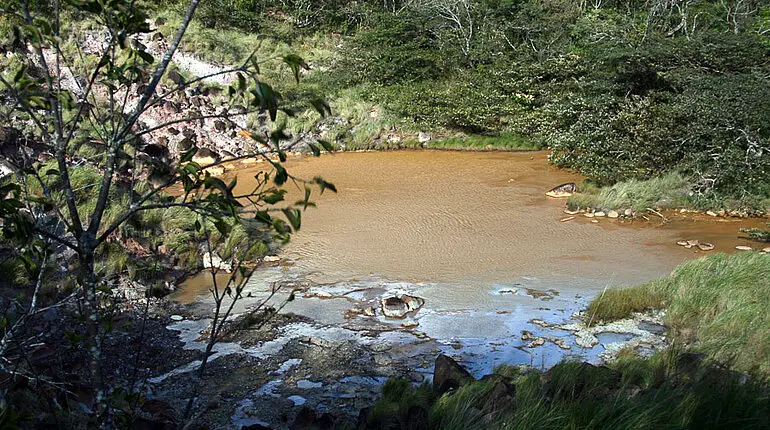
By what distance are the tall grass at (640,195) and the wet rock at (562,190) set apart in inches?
16.3

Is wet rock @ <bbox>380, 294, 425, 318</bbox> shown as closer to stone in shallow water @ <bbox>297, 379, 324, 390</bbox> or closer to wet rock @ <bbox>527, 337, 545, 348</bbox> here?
wet rock @ <bbox>527, 337, 545, 348</bbox>

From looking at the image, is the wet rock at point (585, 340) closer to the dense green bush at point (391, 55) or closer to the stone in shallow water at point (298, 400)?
the stone in shallow water at point (298, 400)

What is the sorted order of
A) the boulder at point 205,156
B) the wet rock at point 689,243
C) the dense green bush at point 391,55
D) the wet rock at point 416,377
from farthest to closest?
the dense green bush at point 391,55, the boulder at point 205,156, the wet rock at point 689,243, the wet rock at point 416,377

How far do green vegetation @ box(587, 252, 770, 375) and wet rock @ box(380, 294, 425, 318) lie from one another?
5.26 feet

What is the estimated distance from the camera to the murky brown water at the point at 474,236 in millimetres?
7598

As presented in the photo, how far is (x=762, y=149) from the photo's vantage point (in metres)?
10.0

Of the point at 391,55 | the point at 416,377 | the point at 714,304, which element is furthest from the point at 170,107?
the point at 714,304

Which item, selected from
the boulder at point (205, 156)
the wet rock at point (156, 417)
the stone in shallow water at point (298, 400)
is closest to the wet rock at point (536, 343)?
the stone in shallow water at point (298, 400)

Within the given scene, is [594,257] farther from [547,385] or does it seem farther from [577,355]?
[547,385]

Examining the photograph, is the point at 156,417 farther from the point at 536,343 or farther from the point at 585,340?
the point at 585,340

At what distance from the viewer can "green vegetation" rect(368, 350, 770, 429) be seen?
3025mm

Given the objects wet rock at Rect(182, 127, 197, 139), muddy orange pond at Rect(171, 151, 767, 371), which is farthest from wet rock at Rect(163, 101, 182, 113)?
muddy orange pond at Rect(171, 151, 767, 371)

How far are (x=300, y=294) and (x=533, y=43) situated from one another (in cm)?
1238

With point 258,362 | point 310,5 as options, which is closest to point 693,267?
point 258,362
